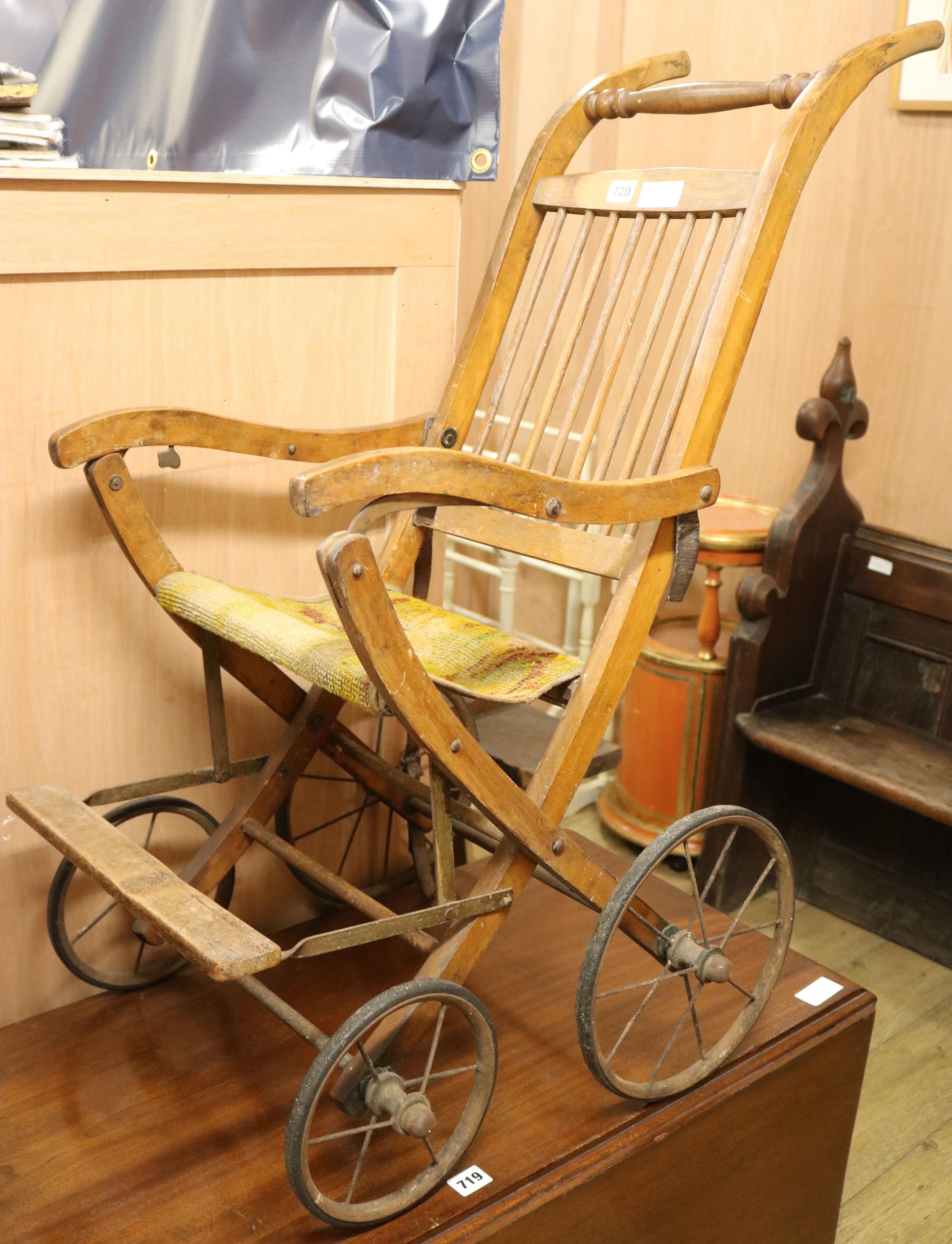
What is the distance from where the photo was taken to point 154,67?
167cm

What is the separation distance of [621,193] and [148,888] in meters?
0.95

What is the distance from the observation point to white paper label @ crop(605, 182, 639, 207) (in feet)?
4.86

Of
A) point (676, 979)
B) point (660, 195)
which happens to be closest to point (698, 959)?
point (676, 979)

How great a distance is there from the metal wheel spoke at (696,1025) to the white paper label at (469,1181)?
11.1 inches

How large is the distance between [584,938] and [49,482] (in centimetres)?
93

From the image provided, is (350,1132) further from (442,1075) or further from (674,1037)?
(674,1037)

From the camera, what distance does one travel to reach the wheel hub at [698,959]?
1390 mm

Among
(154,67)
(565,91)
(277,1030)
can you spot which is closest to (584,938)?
(277,1030)

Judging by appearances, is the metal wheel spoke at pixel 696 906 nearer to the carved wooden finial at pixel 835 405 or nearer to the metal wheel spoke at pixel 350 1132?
the metal wheel spoke at pixel 350 1132

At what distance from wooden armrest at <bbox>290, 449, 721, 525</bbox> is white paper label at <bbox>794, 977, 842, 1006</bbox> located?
0.67m

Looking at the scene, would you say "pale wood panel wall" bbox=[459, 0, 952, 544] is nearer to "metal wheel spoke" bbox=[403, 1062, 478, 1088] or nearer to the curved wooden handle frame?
the curved wooden handle frame

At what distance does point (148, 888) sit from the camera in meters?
1.18

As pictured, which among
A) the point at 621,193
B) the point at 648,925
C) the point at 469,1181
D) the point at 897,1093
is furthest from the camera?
the point at 897,1093

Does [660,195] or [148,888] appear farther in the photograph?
[660,195]
